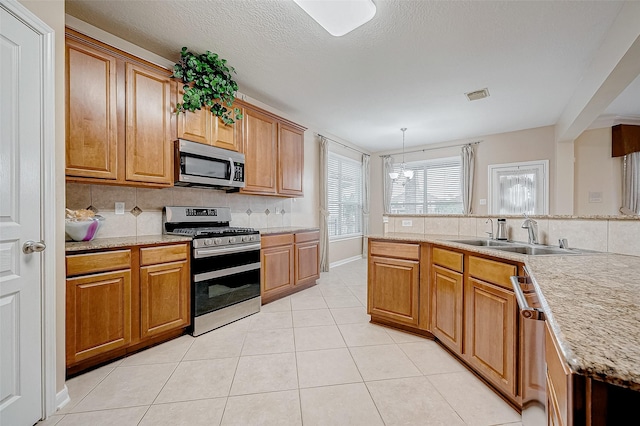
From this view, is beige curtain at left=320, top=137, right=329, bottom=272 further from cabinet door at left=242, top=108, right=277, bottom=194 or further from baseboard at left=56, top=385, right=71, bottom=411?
baseboard at left=56, top=385, right=71, bottom=411

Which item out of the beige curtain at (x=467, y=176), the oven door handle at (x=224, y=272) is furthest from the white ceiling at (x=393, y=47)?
the oven door handle at (x=224, y=272)

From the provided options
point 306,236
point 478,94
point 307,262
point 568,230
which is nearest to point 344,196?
point 306,236

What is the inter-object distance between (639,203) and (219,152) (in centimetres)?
606

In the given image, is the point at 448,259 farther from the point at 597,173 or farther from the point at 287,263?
the point at 597,173

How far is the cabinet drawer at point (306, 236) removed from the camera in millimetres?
3670

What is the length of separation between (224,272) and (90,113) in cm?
164

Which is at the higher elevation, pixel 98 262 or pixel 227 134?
pixel 227 134

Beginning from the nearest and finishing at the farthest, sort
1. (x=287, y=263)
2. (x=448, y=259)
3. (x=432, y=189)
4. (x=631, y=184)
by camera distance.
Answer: (x=448, y=259), (x=287, y=263), (x=631, y=184), (x=432, y=189)

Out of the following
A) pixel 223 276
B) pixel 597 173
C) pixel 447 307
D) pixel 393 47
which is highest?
pixel 393 47

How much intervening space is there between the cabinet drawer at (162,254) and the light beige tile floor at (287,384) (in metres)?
0.72

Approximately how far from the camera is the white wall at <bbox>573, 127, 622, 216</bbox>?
4281mm

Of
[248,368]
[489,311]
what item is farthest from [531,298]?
[248,368]

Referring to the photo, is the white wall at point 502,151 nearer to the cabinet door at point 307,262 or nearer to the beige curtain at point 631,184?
the beige curtain at point 631,184

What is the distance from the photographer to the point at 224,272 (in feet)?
8.53
